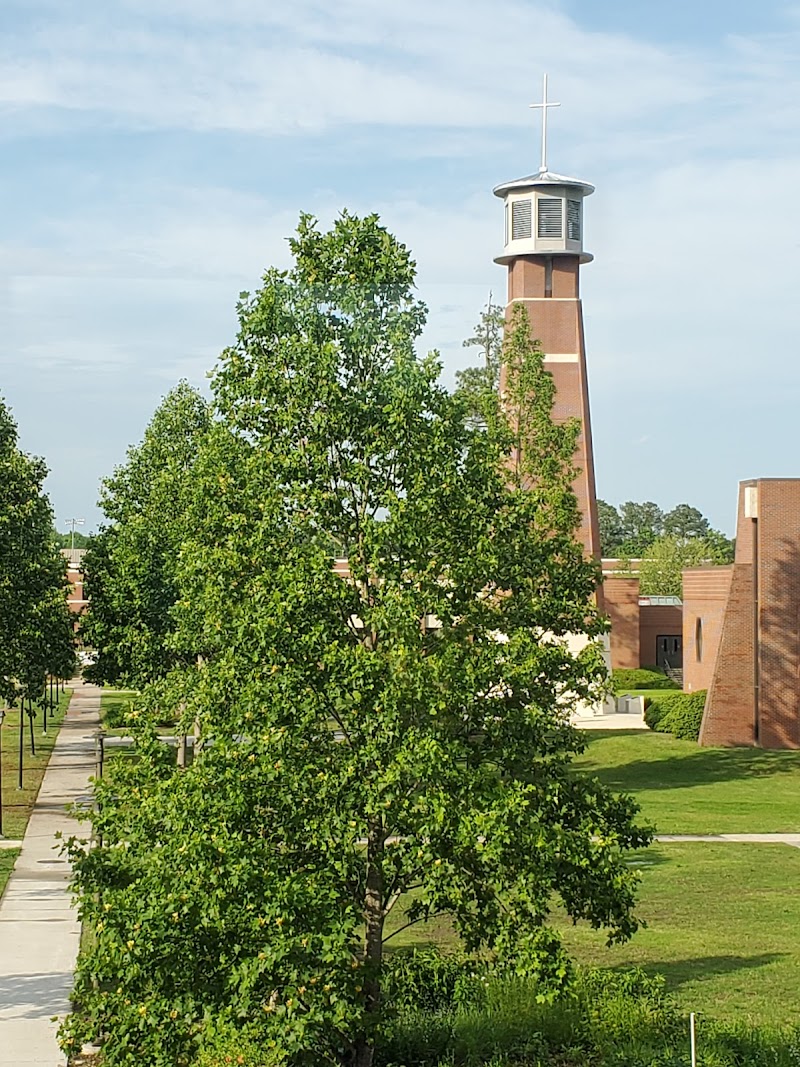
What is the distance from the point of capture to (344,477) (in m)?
11.8

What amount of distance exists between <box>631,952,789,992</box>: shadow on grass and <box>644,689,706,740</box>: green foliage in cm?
2650

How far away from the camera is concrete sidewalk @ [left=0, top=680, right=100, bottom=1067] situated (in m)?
14.3

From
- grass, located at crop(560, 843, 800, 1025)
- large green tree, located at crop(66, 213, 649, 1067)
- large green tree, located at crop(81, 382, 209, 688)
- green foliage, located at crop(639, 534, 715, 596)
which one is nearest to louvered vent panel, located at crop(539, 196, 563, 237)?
large green tree, located at crop(81, 382, 209, 688)

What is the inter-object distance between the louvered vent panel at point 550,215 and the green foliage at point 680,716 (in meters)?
16.6

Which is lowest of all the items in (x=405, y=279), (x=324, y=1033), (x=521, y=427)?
(x=324, y=1033)

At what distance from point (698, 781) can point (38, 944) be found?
21.2 meters

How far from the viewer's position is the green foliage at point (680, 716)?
144 feet

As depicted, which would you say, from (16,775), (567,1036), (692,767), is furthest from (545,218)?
(567,1036)

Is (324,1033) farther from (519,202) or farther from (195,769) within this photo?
(519,202)

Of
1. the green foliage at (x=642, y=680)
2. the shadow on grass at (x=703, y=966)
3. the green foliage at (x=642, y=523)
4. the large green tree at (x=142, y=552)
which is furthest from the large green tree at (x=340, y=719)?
the green foliage at (x=642, y=523)

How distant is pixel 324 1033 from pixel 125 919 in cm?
170

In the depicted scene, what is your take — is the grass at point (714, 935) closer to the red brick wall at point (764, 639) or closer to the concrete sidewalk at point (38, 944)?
the concrete sidewalk at point (38, 944)

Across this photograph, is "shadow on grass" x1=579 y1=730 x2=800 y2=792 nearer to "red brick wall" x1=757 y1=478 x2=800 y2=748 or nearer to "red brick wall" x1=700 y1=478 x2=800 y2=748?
"red brick wall" x1=700 y1=478 x2=800 y2=748

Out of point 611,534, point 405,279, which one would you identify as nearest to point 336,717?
point 405,279
